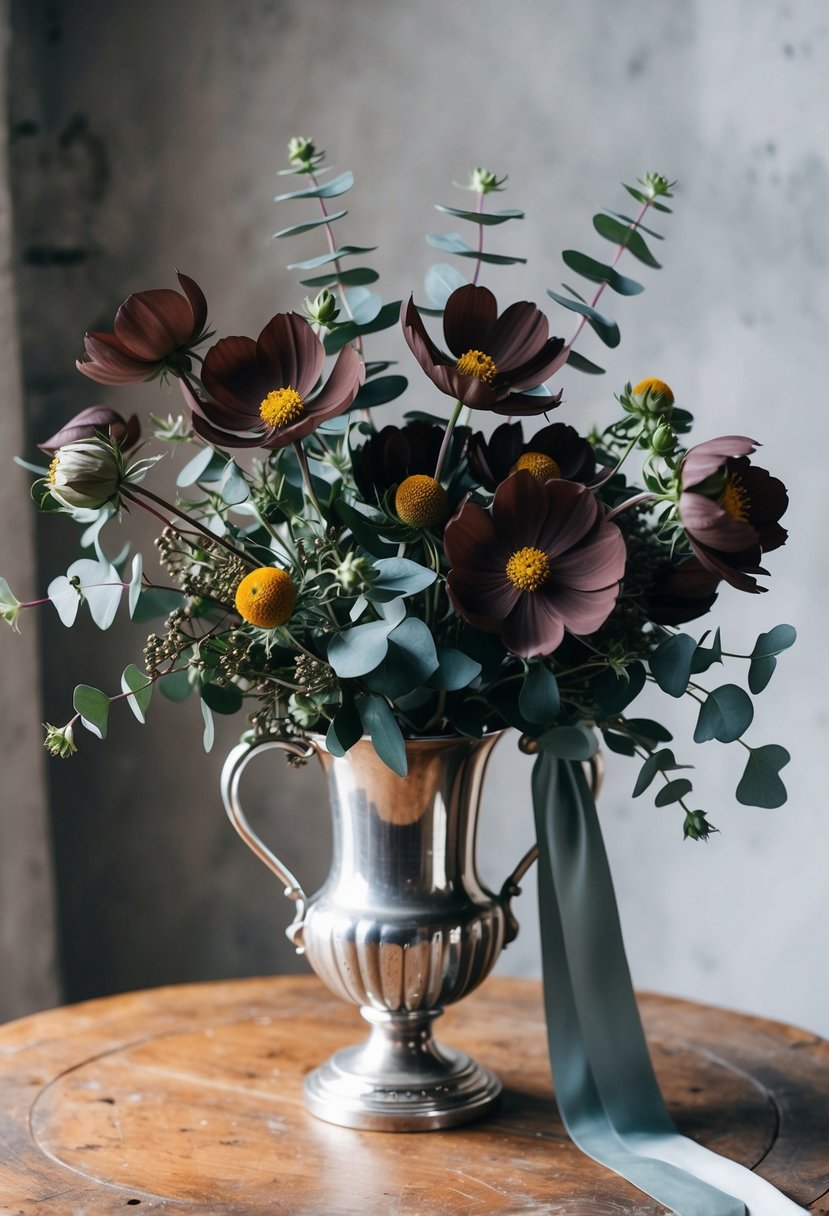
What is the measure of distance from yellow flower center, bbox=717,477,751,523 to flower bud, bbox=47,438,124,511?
1.33 feet

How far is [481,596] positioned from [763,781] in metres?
0.27

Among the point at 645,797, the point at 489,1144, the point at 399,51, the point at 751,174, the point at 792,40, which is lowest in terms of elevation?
the point at 489,1144

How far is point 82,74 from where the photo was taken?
197 centimetres

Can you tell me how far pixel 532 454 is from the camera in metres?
0.94

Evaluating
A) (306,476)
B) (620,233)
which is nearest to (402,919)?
(306,476)

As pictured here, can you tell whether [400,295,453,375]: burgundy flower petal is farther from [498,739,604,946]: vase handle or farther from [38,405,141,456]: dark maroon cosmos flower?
[498,739,604,946]: vase handle

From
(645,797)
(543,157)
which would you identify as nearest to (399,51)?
(543,157)

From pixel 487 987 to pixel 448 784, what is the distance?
514 mm

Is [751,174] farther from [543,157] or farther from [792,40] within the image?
[543,157]

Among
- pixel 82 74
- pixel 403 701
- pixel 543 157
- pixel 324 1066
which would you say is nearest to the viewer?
pixel 403 701

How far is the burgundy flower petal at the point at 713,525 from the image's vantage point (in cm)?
80

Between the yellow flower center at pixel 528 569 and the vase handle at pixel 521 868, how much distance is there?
0.69 feet

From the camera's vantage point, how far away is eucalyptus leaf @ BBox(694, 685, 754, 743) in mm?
942

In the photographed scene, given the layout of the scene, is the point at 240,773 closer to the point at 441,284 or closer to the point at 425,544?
the point at 425,544
